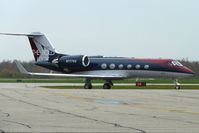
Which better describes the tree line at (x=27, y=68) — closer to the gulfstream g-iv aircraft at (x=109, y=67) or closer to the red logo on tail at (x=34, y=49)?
the red logo on tail at (x=34, y=49)

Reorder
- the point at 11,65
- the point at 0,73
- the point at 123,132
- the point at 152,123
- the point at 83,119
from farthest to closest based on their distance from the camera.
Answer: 1. the point at 11,65
2. the point at 0,73
3. the point at 83,119
4. the point at 152,123
5. the point at 123,132

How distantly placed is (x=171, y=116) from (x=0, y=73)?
10229cm

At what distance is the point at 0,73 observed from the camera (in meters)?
117

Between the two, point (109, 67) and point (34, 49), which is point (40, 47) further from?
point (109, 67)

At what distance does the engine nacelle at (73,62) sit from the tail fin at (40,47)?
2.54 m

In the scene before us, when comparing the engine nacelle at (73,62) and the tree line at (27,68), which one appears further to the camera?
the tree line at (27,68)

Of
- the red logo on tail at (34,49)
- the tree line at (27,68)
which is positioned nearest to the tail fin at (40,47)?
the red logo on tail at (34,49)

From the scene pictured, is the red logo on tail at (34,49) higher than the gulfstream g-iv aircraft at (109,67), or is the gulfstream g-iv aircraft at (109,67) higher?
the red logo on tail at (34,49)

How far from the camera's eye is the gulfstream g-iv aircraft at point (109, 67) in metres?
52.0

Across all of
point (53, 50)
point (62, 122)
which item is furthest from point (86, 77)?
point (62, 122)

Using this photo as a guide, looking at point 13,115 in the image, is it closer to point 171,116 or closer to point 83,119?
point 83,119

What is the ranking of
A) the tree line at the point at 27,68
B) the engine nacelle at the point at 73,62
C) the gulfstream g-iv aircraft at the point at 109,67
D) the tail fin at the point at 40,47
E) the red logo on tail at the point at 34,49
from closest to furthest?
the gulfstream g-iv aircraft at the point at 109,67 < the engine nacelle at the point at 73,62 < the tail fin at the point at 40,47 < the red logo on tail at the point at 34,49 < the tree line at the point at 27,68

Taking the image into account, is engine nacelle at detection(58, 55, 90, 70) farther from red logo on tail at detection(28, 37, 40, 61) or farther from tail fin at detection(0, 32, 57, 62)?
red logo on tail at detection(28, 37, 40, 61)

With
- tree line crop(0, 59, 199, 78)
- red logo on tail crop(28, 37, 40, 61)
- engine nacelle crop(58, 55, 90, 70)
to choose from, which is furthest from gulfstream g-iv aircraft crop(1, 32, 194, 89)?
tree line crop(0, 59, 199, 78)
